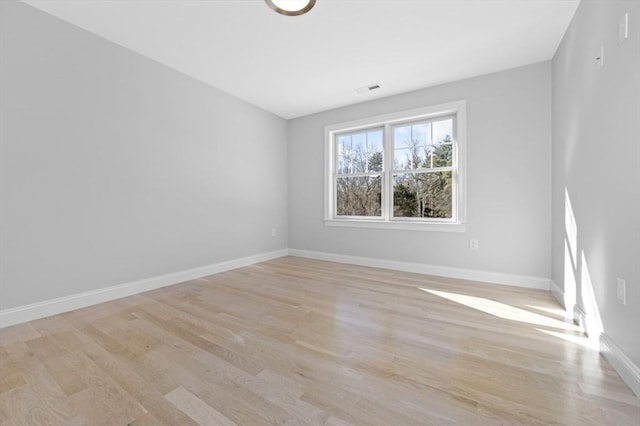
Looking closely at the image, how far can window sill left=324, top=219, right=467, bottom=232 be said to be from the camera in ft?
10.8

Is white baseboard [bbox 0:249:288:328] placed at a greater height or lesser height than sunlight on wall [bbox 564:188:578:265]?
lesser

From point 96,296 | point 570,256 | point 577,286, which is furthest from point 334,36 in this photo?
point 96,296

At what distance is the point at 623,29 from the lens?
1.43m

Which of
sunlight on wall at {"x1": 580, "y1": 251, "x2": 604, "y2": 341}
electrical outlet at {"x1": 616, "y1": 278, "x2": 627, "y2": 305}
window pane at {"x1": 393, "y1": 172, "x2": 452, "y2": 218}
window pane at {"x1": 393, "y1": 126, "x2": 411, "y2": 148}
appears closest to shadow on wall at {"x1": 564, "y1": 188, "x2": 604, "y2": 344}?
sunlight on wall at {"x1": 580, "y1": 251, "x2": 604, "y2": 341}

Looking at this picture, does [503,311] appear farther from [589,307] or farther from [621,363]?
[621,363]

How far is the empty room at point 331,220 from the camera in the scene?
1.30 meters

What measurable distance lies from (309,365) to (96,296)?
227cm

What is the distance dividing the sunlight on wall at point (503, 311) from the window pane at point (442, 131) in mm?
2023

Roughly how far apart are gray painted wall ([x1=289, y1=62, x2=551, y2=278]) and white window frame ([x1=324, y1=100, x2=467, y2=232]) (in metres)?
0.08

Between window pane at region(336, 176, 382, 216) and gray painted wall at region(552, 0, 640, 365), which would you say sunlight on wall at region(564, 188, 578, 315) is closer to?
gray painted wall at region(552, 0, 640, 365)

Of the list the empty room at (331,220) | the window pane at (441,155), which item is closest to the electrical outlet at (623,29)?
the empty room at (331,220)

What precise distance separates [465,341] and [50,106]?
3.76 metres

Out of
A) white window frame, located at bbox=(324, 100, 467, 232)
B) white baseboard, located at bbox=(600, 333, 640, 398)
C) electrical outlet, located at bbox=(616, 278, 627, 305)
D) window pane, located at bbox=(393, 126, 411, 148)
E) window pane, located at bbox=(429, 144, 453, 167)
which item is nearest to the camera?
white baseboard, located at bbox=(600, 333, 640, 398)

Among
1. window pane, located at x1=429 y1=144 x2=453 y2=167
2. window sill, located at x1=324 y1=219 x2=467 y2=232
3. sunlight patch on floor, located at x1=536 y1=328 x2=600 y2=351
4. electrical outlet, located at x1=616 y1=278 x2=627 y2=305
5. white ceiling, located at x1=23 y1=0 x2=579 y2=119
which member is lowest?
sunlight patch on floor, located at x1=536 y1=328 x2=600 y2=351
